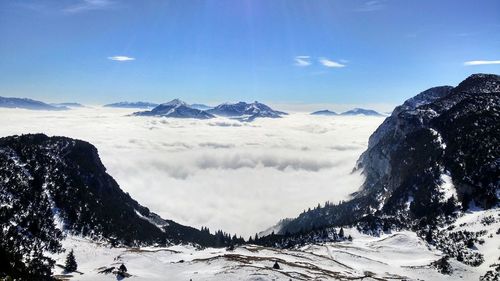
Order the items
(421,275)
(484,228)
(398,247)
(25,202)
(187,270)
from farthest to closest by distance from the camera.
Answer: (25,202)
(398,247)
(484,228)
(421,275)
(187,270)

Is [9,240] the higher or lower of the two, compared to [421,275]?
higher

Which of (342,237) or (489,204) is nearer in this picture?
(489,204)

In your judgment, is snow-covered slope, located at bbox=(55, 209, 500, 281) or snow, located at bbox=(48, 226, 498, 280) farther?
snow-covered slope, located at bbox=(55, 209, 500, 281)

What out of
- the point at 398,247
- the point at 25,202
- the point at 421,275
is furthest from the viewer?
the point at 25,202

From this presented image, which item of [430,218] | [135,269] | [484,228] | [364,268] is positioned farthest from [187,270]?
A: [430,218]

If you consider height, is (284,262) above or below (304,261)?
above

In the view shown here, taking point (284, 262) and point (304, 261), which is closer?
point (284, 262)

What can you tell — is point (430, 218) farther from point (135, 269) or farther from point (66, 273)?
point (66, 273)
